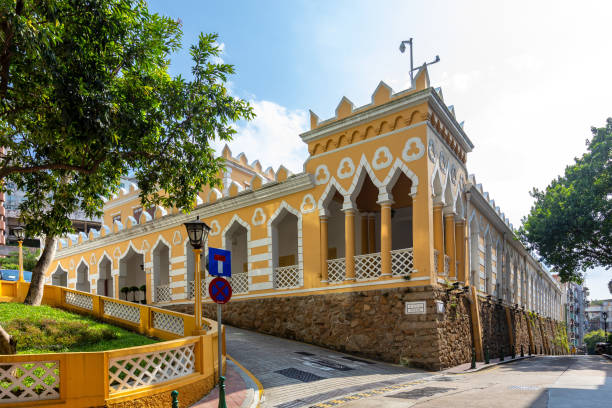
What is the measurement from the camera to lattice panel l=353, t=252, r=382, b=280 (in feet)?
48.0

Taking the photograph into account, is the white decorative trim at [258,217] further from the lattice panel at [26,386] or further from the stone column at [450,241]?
the lattice panel at [26,386]

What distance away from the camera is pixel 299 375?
1071cm

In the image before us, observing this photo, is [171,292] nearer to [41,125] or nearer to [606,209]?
[41,125]

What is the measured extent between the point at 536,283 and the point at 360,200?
82.8ft

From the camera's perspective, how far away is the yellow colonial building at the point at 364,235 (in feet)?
45.0

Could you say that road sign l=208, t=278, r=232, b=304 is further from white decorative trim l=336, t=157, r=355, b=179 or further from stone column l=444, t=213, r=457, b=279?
stone column l=444, t=213, r=457, b=279

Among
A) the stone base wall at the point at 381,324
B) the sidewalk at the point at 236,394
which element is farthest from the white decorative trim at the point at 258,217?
the sidewalk at the point at 236,394

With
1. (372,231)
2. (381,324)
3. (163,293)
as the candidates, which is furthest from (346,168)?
(163,293)

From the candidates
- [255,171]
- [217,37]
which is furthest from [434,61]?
[255,171]

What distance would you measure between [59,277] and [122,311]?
750 inches

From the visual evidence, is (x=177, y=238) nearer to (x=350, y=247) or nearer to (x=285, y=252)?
(x=285, y=252)

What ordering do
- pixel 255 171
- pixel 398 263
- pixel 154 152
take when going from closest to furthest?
pixel 154 152 → pixel 398 263 → pixel 255 171

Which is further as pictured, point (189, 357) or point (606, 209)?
point (606, 209)

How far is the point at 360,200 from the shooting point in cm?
1797
